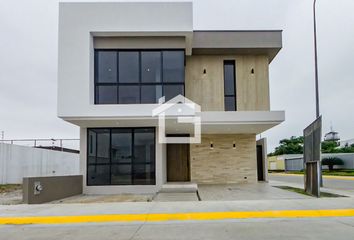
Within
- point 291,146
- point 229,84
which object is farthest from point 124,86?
point 291,146

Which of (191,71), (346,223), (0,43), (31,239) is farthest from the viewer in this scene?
(191,71)

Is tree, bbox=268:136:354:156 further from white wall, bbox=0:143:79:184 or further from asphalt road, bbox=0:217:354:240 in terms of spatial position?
asphalt road, bbox=0:217:354:240

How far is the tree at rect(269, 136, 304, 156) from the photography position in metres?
54.2

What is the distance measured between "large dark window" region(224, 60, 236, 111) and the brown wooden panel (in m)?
3.41

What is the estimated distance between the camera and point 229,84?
18.0 meters

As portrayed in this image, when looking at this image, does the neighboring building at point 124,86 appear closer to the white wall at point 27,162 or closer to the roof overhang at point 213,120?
the roof overhang at point 213,120

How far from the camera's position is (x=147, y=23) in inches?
555

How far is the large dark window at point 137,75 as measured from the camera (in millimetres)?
14234

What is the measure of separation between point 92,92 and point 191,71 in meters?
6.00

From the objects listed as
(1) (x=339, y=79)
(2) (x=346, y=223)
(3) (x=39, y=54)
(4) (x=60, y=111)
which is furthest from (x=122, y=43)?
(1) (x=339, y=79)

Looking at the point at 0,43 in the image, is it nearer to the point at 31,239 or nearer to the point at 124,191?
the point at 124,191

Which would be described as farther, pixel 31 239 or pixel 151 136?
pixel 151 136

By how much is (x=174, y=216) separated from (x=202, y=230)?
1.73 meters

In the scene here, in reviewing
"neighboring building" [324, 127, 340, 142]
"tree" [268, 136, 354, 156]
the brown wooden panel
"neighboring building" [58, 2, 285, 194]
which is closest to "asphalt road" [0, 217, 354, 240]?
"neighboring building" [58, 2, 285, 194]
